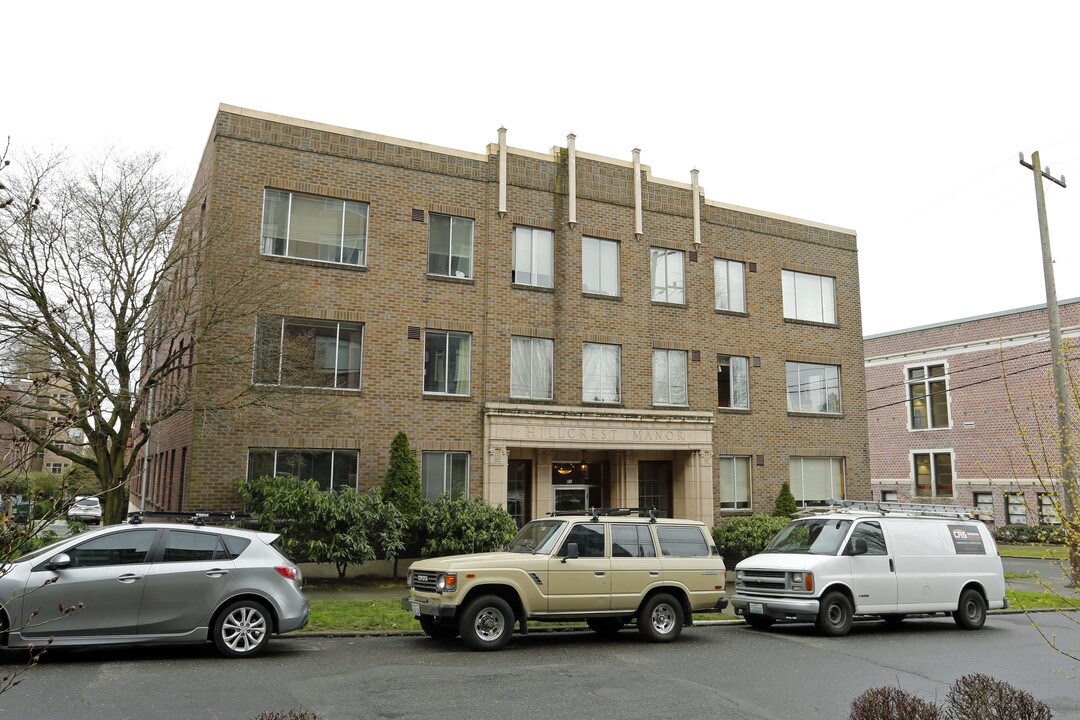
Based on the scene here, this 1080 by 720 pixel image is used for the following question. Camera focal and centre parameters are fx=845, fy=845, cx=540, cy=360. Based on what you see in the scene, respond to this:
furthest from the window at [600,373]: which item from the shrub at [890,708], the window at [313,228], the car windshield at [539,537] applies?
the shrub at [890,708]

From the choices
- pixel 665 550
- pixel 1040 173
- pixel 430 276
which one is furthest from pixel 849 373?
pixel 665 550

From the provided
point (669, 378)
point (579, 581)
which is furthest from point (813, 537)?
point (669, 378)

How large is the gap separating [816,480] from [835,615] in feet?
43.9

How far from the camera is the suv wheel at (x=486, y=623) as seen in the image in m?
11.2

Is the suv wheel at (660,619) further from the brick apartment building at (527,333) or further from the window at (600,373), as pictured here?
the window at (600,373)

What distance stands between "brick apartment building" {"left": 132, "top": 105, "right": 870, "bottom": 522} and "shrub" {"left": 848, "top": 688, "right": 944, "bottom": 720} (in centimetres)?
1404

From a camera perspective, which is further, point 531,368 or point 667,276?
point 667,276

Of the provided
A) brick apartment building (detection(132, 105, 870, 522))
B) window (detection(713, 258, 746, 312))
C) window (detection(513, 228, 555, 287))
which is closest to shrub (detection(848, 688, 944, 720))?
brick apartment building (detection(132, 105, 870, 522))

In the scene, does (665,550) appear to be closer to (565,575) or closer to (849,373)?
(565,575)

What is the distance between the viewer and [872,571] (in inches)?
550

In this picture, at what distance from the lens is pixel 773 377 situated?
2588 cm

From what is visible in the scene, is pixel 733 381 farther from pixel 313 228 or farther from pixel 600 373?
pixel 313 228

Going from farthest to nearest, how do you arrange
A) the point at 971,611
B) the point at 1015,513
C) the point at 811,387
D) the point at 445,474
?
1. the point at 1015,513
2. the point at 811,387
3. the point at 445,474
4. the point at 971,611

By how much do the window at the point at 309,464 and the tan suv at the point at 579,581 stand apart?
A: 23.8 feet
